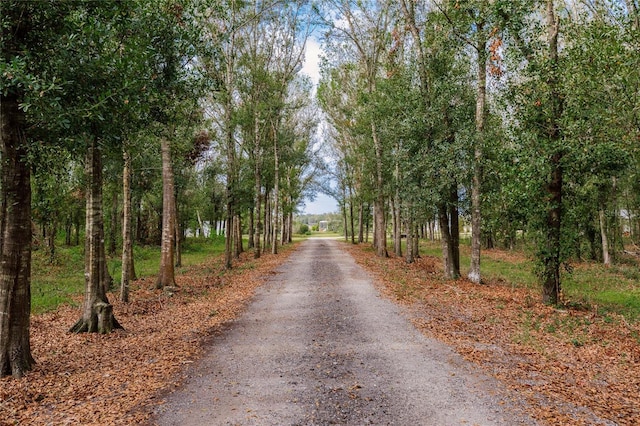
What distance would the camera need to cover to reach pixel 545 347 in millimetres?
8219

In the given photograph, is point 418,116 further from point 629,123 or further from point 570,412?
point 570,412

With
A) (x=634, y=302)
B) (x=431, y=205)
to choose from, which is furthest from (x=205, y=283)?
(x=634, y=302)

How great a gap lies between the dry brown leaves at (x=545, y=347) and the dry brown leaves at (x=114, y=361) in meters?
5.21

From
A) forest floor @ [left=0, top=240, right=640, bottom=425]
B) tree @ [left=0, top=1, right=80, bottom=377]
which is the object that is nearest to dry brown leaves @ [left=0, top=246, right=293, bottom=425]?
forest floor @ [left=0, top=240, right=640, bottom=425]

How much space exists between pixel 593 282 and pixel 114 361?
2017 cm

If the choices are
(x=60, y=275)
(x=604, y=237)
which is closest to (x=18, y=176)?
(x=60, y=275)

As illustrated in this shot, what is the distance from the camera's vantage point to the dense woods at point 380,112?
626cm

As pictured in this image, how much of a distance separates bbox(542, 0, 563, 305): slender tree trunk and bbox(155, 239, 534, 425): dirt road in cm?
493

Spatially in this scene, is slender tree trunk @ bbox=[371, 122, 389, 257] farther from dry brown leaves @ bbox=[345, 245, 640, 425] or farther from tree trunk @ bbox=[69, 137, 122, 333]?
tree trunk @ bbox=[69, 137, 122, 333]

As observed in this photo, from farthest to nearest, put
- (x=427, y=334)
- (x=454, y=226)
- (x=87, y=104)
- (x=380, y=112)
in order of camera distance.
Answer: (x=380, y=112), (x=454, y=226), (x=427, y=334), (x=87, y=104)

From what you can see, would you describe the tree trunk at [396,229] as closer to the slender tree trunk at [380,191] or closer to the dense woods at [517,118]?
the slender tree trunk at [380,191]

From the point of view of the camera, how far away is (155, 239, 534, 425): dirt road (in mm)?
5133

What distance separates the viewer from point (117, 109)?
6.73 meters

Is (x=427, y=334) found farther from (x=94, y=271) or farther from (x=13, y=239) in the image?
(x=13, y=239)
